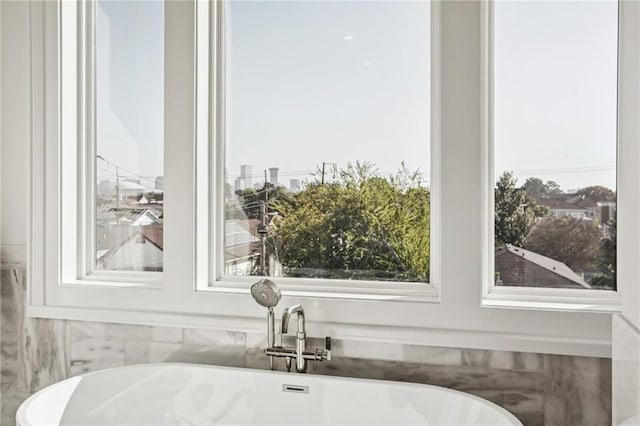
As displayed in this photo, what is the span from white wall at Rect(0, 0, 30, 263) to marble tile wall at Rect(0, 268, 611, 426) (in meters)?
0.16

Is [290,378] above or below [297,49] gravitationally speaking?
below

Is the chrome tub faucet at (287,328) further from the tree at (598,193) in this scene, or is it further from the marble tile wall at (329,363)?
the tree at (598,193)

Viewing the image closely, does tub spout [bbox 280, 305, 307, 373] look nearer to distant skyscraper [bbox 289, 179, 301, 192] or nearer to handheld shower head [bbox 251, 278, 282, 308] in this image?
handheld shower head [bbox 251, 278, 282, 308]

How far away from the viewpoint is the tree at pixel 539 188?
1830 mm

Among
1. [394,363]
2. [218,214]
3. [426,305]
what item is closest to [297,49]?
[218,214]

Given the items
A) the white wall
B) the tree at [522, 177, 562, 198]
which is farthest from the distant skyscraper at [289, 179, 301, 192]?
A: the white wall

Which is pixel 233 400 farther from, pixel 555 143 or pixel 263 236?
pixel 555 143

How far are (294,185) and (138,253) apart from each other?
731 millimetres

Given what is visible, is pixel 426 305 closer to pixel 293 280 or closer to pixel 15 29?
pixel 293 280

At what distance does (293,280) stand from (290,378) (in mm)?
432

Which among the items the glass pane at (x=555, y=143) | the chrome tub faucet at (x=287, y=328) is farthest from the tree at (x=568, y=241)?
the chrome tub faucet at (x=287, y=328)

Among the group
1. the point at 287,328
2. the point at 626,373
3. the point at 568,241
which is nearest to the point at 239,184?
Result: the point at 287,328

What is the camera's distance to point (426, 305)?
1811 millimetres

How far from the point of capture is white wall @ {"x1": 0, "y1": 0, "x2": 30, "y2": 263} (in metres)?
2.28
